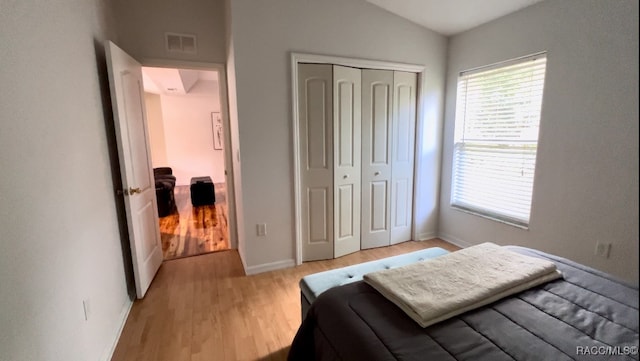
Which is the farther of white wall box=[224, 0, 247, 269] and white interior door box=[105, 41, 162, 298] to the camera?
white wall box=[224, 0, 247, 269]

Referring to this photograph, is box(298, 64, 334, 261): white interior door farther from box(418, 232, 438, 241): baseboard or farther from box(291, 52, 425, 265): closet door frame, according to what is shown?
box(418, 232, 438, 241): baseboard

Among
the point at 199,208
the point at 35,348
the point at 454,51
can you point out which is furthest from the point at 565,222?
the point at 199,208

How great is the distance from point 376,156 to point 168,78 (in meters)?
4.09

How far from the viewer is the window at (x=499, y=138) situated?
2.63m

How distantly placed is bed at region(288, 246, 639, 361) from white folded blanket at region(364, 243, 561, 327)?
4 centimetres

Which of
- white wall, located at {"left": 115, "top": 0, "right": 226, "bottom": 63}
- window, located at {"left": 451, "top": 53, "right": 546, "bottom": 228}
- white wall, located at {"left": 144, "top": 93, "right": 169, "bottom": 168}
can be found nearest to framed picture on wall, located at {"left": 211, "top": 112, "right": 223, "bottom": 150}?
white wall, located at {"left": 144, "top": 93, "right": 169, "bottom": 168}

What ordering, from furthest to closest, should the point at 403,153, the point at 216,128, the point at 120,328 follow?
the point at 216,128, the point at 403,153, the point at 120,328

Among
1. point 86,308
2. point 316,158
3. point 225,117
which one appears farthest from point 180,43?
point 86,308

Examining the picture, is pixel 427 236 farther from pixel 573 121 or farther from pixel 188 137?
pixel 188 137

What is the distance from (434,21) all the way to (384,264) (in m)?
2.56

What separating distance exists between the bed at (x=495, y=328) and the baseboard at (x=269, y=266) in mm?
1476

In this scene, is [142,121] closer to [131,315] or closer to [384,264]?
[131,315]

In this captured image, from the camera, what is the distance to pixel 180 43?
297 cm

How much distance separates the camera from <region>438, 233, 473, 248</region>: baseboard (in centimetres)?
338
